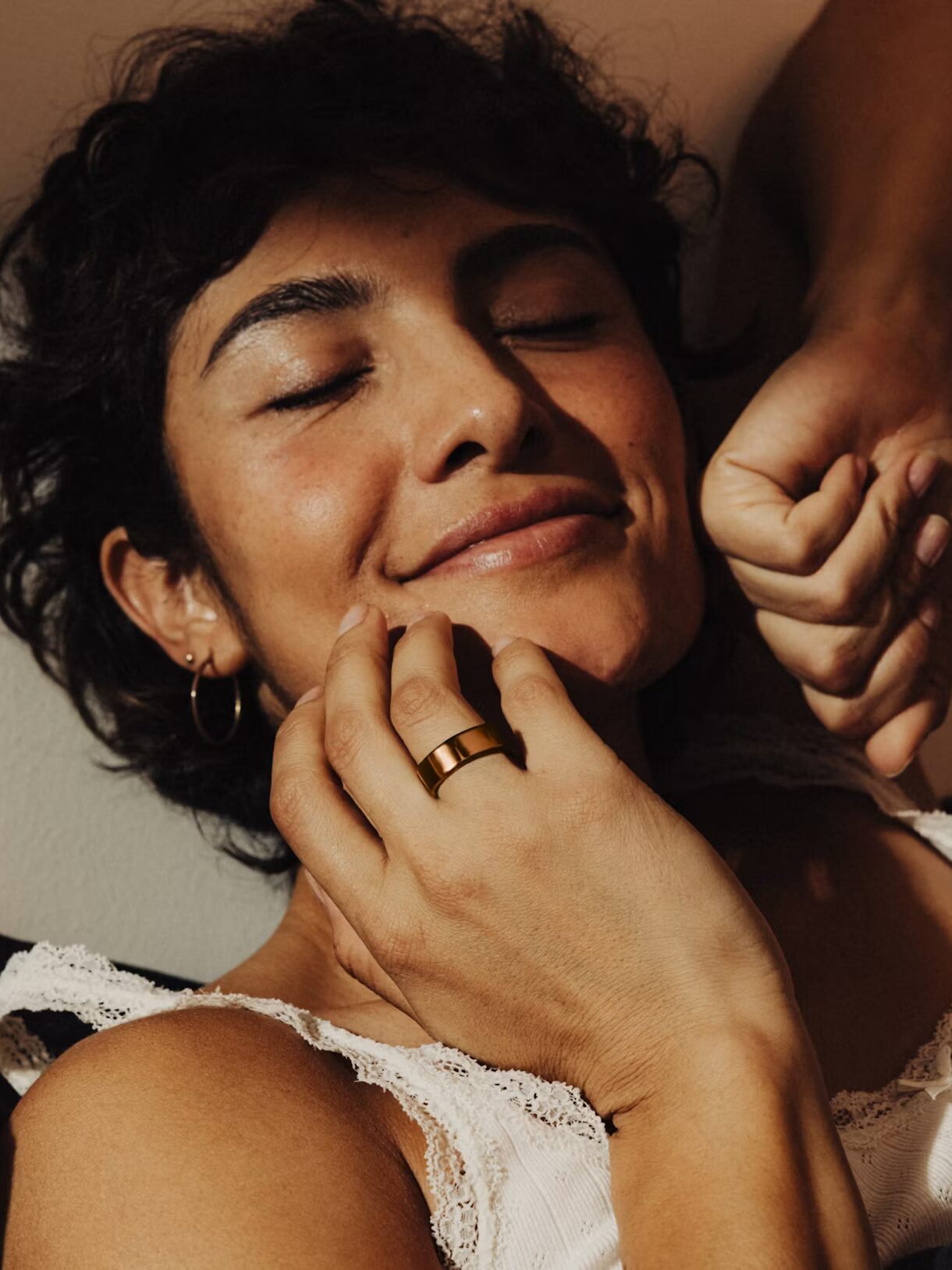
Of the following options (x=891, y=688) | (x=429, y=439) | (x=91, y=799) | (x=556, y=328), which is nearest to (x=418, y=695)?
(x=429, y=439)

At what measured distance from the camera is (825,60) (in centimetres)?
158

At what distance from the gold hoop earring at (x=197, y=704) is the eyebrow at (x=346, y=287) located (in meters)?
0.33

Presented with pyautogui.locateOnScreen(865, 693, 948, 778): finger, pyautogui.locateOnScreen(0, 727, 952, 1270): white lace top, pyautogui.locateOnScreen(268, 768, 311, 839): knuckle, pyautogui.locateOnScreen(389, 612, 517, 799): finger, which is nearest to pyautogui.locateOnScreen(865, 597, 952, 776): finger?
pyautogui.locateOnScreen(865, 693, 948, 778): finger

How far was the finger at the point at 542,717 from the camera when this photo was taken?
860mm

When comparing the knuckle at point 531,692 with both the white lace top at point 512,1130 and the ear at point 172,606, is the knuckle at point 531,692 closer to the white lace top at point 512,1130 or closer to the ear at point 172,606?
the white lace top at point 512,1130

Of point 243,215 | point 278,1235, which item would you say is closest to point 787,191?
point 243,215

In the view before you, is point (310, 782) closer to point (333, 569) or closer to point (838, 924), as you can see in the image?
point (333, 569)

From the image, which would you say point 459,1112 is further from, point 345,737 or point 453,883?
point 345,737

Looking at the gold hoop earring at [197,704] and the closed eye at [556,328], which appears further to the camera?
the gold hoop earring at [197,704]

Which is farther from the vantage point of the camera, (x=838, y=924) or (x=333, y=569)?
(x=838, y=924)

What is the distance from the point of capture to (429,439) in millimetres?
1006

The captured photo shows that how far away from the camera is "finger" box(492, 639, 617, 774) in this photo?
86 cm

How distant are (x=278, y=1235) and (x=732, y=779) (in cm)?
90

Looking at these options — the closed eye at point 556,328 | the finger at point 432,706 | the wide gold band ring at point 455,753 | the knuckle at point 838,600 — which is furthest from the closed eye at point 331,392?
the knuckle at point 838,600
